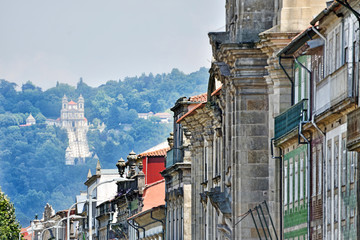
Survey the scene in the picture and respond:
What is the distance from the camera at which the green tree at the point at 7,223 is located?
151625 mm

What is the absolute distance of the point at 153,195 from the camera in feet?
377

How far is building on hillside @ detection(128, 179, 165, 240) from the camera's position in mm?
103625

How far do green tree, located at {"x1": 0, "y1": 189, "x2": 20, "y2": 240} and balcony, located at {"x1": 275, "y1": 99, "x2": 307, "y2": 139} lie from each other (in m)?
96.4

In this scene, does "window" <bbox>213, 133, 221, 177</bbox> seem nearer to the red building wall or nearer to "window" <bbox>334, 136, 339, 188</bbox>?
"window" <bbox>334, 136, 339, 188</bbox>

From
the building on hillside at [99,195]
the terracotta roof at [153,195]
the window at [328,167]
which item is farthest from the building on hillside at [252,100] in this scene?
the building on hillside at [99,195]

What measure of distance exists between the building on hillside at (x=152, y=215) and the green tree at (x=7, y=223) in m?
36.8

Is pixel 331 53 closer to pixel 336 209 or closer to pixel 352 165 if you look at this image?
pixel 336 209

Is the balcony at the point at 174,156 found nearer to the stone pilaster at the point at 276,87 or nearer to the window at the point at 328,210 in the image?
the stone pilaster at the point at 276,87

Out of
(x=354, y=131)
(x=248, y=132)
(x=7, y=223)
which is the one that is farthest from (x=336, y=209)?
(x=7, y=223)

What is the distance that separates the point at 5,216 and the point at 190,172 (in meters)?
67.7

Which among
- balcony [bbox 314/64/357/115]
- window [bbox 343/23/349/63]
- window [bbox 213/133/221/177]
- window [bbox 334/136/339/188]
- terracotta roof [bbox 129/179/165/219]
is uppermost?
terracotta roof [bbox 129/179/165/219]

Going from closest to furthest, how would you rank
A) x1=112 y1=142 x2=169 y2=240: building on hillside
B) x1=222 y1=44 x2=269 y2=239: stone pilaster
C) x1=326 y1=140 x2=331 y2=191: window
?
1. x1=326 y1=140 x2=331 y2=191: window
2. x1=222 y1=44 x2=269 y2=239: stone pilaster
3. x1=112 y1=142 x2=169 y2=240: building on hillside

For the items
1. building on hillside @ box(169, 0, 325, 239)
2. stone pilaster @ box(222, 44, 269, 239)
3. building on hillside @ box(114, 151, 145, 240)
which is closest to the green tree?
building on hillside @ box(114, 151, 145, 240)

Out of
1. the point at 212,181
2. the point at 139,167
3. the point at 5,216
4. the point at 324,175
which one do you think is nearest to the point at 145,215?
the point at 139,167
